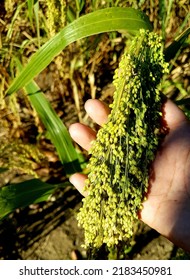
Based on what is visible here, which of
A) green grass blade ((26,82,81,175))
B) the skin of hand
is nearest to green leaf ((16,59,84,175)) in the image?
green grass blade ((26,82,81,175))

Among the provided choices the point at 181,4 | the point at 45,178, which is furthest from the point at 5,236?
the point at 181,4

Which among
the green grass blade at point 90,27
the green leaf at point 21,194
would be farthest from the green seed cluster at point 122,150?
the green leaf at point 21,194

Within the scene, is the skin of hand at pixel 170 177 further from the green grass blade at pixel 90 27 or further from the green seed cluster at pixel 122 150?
the green grass blade at pixel 90 27

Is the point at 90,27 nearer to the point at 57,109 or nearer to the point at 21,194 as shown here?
the point at 21,194

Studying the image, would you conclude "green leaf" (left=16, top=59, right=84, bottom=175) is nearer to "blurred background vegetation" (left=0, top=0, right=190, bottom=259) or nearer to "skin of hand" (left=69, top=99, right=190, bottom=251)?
"blurred background vegetation" (left=0, top=0, right=190, bottom=259)

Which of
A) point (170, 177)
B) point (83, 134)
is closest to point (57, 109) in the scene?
point (83, 134)
